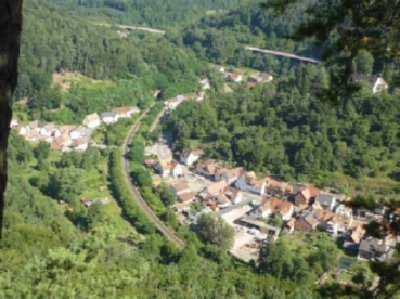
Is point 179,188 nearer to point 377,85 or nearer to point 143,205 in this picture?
point 143,205

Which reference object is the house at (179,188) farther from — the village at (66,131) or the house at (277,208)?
the village at (66,131)

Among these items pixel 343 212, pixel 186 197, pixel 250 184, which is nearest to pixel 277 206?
pixel 343 212

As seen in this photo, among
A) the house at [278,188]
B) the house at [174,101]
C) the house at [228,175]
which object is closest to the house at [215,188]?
the house at [228,175]

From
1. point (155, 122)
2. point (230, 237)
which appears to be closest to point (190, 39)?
point (155, 122)

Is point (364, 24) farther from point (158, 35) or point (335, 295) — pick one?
point (158, 35)

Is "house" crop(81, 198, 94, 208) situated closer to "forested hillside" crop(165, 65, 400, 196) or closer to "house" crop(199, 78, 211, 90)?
"forested hillside" crop(165, 65, 400, 196)
